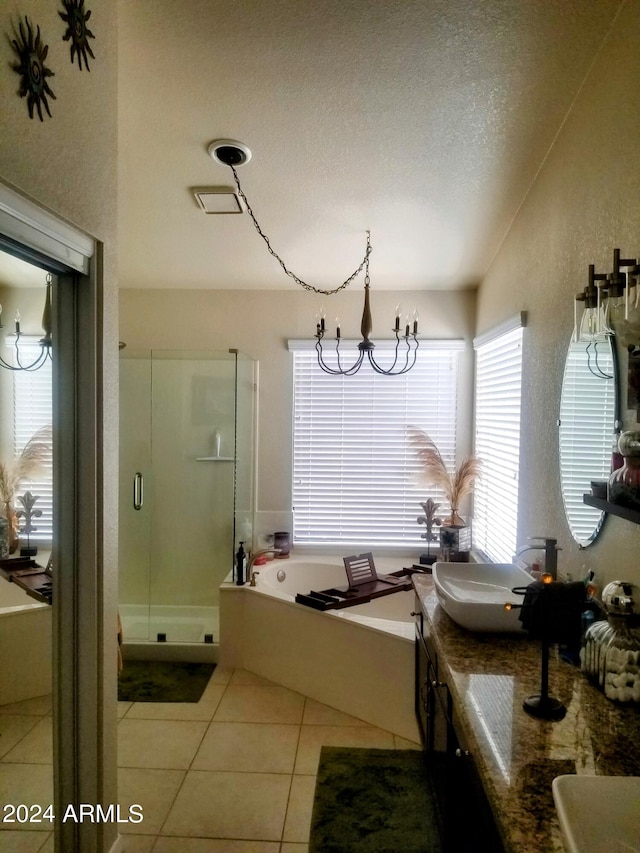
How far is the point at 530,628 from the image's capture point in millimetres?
1388

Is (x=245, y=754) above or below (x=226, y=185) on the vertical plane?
below

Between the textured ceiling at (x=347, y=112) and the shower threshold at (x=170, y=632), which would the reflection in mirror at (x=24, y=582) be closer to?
the textured ceiling at (x=347, y=112)

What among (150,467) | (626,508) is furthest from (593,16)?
(150,467)

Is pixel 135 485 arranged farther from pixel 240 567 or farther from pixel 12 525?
pixel 12 525

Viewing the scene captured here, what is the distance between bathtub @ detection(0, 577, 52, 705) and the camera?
1.38 metres

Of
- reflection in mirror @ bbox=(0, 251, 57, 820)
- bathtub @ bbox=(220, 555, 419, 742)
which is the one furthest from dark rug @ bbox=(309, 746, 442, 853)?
reflection in mirror @ bbox=(0, 251, 57, 820)

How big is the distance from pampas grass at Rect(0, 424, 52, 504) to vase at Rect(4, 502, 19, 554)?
19 mm

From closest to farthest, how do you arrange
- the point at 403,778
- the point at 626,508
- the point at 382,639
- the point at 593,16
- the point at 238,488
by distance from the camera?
the point at 626,508, the point at 593,16, the point at 403,778, the point at 382,639, the point at 238,488

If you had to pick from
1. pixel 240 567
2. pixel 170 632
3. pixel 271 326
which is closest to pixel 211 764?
pixel 240 567

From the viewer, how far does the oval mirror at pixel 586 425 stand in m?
1.73

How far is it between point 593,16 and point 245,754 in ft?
10.2

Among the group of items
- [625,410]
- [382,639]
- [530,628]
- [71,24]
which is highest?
[71,24]

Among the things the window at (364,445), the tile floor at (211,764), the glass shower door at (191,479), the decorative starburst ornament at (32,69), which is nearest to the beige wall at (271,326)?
the window at (364,445)

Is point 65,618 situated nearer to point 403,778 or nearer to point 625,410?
point 403,778
